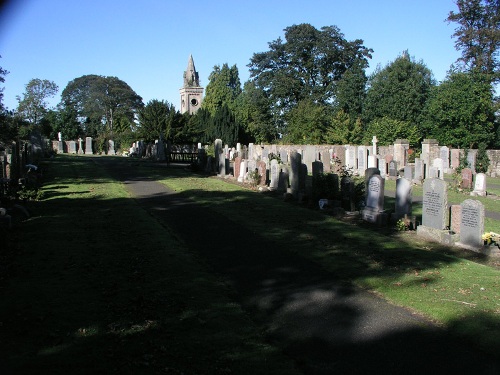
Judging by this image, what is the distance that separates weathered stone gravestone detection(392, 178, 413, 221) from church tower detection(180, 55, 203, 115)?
8837 cm

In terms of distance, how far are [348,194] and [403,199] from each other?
270 cm

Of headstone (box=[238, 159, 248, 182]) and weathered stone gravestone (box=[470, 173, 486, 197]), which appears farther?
headstone (box=[238, 159, 248, 182])

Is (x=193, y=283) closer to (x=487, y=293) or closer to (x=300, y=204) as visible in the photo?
(x=487, y=293)

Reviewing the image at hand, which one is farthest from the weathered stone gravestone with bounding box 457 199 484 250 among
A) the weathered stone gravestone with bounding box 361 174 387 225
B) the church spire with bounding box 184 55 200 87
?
the church spire with bounding box 184 55 200 87

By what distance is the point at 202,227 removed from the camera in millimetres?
11516

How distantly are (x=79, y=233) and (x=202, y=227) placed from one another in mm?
2781

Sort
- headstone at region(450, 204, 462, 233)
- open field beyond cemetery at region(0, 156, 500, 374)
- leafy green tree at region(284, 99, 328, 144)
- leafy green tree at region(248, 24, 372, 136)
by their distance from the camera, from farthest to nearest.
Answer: leafy green tree at region(248, 24, 372, 136) < leafy green tree at region(284, 99, 328, 144) < headstone at region(450, 204, 462, 233) < open field beyond cemetery at region(0, 156, 500, 374)

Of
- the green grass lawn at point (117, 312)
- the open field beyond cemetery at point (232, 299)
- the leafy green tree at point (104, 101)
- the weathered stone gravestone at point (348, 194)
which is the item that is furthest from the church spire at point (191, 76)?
the green grass lawn at point (117, 312)

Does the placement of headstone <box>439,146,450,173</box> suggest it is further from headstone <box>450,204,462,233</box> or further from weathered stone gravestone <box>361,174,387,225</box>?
headstone <box>450,204,462,233</box>

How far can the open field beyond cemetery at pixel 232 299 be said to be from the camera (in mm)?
4582

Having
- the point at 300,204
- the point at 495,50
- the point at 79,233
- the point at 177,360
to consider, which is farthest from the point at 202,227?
the point at 495,50

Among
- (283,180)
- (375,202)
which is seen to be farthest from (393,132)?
(375,202)

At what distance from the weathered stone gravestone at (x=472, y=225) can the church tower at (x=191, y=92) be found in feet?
298

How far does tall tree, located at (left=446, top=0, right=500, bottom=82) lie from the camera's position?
145 feet
